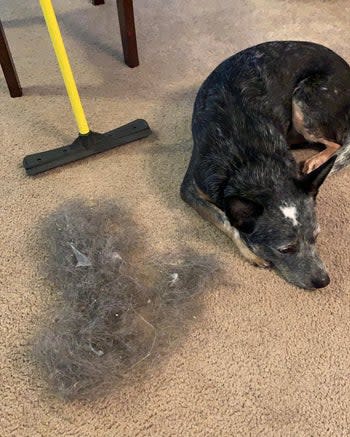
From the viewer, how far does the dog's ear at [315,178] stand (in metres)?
1.56

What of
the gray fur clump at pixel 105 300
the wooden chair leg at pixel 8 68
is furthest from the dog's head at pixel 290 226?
the wooden chair leg at pixel 8 68

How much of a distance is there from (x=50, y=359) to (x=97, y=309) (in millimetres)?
219

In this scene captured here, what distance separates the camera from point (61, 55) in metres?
1.86

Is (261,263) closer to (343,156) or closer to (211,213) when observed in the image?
(211,213)

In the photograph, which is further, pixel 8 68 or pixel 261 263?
pixel 8 68

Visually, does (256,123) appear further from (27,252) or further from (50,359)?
(50,359)

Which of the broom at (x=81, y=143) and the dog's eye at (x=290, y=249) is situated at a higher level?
the broom at (x=81, y=143)

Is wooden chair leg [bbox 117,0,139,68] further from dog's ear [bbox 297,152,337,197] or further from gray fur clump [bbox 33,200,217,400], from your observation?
dog's ear [bbox 297,152,337,197]

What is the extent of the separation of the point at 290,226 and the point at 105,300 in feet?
2.28

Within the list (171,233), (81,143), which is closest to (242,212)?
(171,233)

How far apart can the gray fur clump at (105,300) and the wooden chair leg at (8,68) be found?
892 millimetres

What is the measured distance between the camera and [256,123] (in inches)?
72.5

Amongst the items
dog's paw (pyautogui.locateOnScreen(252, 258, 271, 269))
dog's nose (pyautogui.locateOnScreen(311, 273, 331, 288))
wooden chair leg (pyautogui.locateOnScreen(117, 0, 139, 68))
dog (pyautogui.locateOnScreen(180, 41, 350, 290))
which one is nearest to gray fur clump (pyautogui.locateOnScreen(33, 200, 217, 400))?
dog's paw (pyautogui.locateOnScreen(252, 258, 271, 269))

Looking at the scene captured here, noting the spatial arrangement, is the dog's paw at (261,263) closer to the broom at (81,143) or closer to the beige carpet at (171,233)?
the beige carpet at (171,233)
